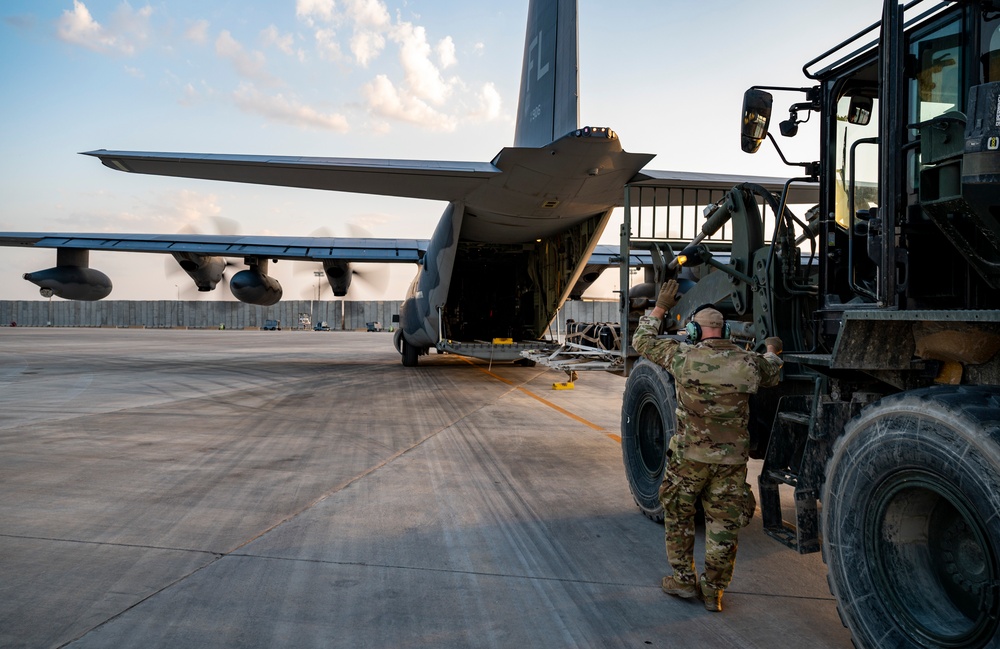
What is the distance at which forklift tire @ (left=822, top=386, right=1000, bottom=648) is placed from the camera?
234cm

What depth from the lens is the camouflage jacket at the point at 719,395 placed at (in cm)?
373

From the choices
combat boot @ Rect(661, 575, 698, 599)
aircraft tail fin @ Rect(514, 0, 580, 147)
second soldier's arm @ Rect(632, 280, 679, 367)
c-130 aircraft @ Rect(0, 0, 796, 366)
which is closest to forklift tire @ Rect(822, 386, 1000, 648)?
combat boot @ Rect(661, 575, 698, 599)

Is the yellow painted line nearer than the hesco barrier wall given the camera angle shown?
Yes

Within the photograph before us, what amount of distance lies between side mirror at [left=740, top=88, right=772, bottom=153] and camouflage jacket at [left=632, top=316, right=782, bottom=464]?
134 centimetres

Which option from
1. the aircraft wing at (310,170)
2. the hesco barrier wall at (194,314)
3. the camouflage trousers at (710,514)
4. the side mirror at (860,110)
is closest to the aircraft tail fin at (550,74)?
the aircraft wing at (310,170)

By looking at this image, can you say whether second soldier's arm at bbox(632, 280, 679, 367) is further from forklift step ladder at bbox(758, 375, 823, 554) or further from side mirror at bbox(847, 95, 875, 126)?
side mirror at bbox(847, 95, 875, 126)

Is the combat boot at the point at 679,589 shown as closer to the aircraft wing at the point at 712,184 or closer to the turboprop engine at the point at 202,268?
the aircraft wing at the point at 712,184

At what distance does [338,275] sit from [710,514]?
67.2 ft

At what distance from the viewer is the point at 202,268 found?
22.5 meters

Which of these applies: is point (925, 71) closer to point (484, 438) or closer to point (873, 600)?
point (873, 600)

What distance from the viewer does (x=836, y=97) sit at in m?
3.93

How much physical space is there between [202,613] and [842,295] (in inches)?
158

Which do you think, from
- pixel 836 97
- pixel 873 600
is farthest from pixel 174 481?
pixel 836 97

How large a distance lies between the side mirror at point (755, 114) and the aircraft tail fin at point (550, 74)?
733 centimetres
